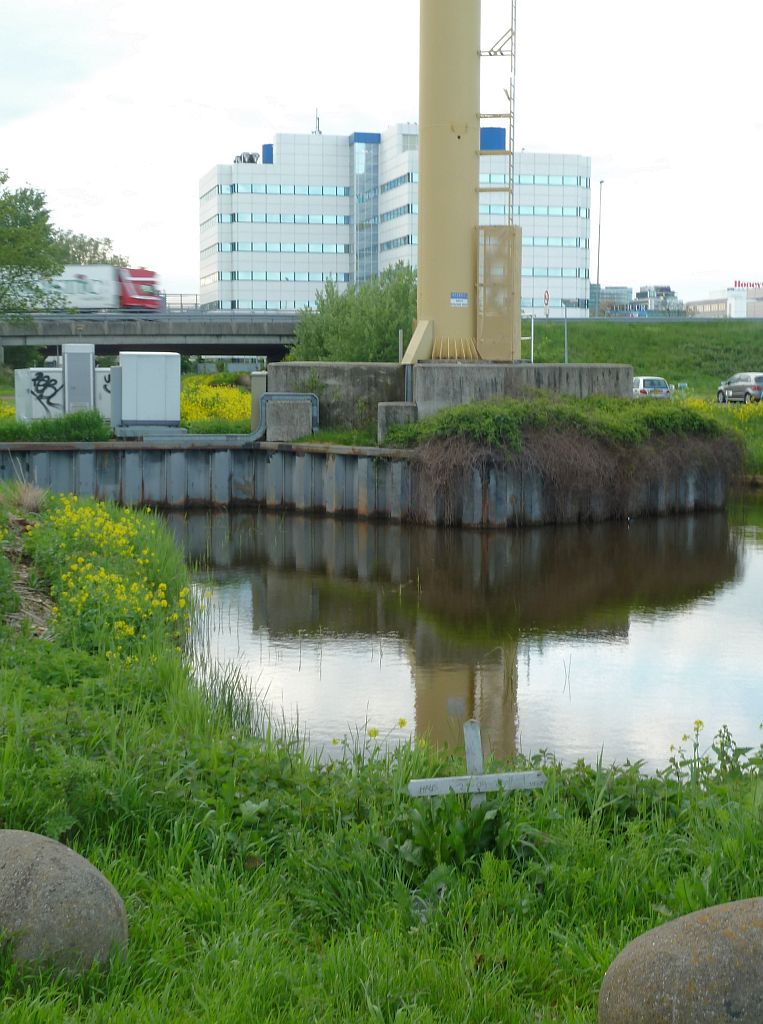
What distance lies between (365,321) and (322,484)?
486 inches

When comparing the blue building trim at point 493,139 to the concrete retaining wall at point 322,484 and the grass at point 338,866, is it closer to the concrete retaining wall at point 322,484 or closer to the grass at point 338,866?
the concrete retaining wall at point 322,484

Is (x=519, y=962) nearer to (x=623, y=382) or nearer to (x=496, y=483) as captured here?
(x=496, y=483)

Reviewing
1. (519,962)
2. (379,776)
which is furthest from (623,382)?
(519,962)

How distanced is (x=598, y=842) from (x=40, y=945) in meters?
2.77

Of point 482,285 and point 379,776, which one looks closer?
point 379,776

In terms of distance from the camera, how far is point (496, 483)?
25125 mm

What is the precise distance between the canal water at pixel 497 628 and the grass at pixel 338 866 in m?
1.16

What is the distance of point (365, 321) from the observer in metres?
38.8

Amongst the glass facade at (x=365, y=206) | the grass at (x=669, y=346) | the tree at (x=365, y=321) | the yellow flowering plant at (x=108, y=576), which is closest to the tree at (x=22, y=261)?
the tree at (x=365, y=321)

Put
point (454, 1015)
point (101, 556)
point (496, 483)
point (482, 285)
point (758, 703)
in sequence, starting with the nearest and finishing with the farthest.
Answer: point (454, 1015), point (758, 703), point (101, 556), point (496, 483), point (482, 285)

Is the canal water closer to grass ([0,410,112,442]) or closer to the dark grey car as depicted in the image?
grass ([0,410,112,442])

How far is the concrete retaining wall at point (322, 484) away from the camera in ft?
82.8

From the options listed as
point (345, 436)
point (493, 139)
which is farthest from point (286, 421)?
point (493, 139)

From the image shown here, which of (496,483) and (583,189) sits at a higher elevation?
(583,189)
